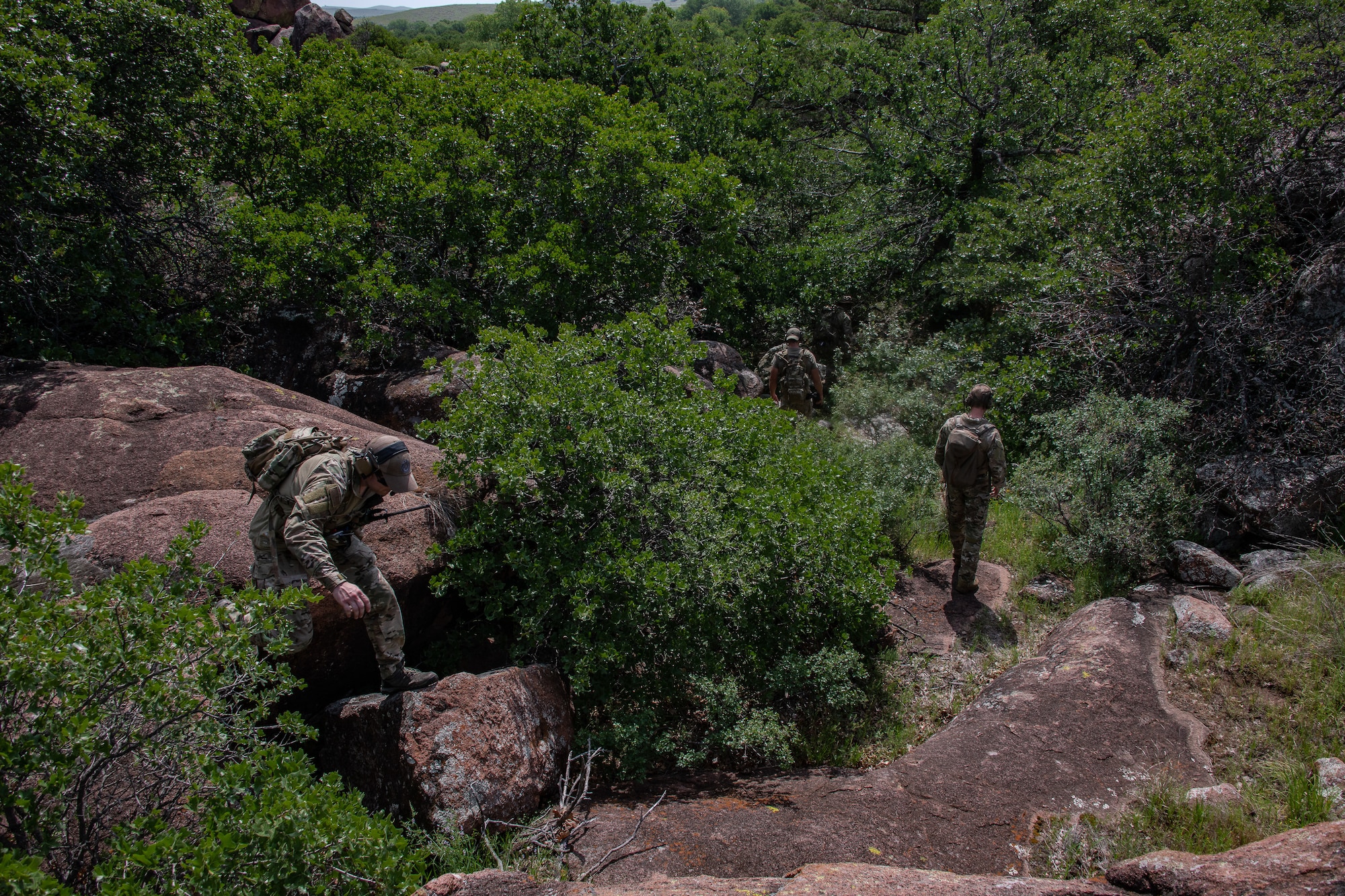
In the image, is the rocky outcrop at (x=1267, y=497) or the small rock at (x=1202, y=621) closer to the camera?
the small rock at (x=1202, y=621)

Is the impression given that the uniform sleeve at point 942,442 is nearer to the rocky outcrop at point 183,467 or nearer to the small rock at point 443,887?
the rocky outcrop at point 183,467

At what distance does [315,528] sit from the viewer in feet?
12.8

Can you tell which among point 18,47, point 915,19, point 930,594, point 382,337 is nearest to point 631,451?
point 930,594

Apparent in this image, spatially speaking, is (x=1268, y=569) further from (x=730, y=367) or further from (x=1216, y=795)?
(x=730, y=367)

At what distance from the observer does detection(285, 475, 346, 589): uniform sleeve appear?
152 inches

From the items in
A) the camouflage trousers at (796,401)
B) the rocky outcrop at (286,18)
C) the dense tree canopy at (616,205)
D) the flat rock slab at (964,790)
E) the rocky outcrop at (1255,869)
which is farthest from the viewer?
the rocky outcrop at (286,18)

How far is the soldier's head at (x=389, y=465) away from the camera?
162 inches

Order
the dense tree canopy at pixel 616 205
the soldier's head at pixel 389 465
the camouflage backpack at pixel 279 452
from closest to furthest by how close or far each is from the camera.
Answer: the camouflage backpack at pixel 279 452
the soldier's head at pixel 389 465
the dense tree canopy at pixel 616 205

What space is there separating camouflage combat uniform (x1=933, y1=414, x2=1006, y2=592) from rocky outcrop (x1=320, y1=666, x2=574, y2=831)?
13.9 feet

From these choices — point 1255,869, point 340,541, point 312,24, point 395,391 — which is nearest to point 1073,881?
point 1255,869

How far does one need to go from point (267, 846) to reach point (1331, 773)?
16.3 feet

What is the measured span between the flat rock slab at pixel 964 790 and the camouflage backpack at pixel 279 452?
2.46m

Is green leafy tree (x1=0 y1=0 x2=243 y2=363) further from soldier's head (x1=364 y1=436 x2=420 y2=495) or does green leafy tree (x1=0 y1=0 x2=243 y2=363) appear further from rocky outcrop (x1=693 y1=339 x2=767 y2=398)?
rocky outcrop (x1=693 y1=339 x2=767 y2=398)

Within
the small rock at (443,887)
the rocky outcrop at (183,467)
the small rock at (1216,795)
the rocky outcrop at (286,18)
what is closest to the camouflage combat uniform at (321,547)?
the rocky outcrop at (183,467)
